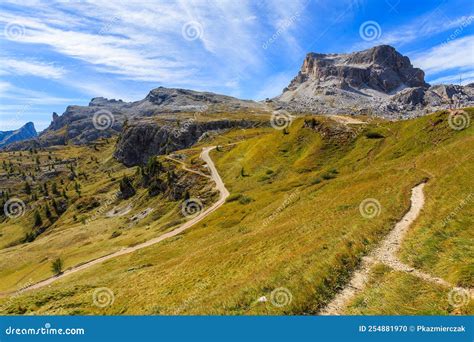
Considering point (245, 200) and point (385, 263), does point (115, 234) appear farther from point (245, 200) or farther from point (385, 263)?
point (385, 263)

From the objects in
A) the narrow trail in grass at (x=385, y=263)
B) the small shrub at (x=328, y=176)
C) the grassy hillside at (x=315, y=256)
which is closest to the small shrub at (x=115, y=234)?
the grassy hillside at (x=315, y=256)

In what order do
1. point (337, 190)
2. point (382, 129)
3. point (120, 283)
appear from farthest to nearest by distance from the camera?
1. point (382, 129)
2. point (337, 190)
3. point (120, 283)

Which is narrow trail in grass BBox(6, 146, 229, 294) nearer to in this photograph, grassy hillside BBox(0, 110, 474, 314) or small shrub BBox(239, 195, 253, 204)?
grassy hillside BBox(0, 110, 474, 314)

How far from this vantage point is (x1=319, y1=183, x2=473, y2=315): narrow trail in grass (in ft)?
67.0

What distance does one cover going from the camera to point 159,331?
19.5 metres

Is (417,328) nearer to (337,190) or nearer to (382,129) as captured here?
(337,190)

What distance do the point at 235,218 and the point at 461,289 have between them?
6539 cm

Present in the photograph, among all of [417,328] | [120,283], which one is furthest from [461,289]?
[120,283]

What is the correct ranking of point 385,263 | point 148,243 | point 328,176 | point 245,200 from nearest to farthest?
point 385,263 → point 328,176 → point 148,243 → point 245,200

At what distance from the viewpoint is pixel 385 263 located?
24.9 metres

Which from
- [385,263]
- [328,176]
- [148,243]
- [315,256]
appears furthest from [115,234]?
[385,263]

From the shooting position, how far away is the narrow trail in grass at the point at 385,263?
67.0 feet

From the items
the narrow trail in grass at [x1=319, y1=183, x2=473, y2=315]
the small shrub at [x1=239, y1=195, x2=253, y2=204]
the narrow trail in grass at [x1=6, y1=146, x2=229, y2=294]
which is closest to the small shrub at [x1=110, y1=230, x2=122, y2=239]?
the narrow trail in grass at [x1=6, y1=146, x2=229, y2=294]

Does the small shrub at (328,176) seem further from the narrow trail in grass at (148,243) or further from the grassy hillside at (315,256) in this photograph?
the narrow trail in grass at (148,243)
